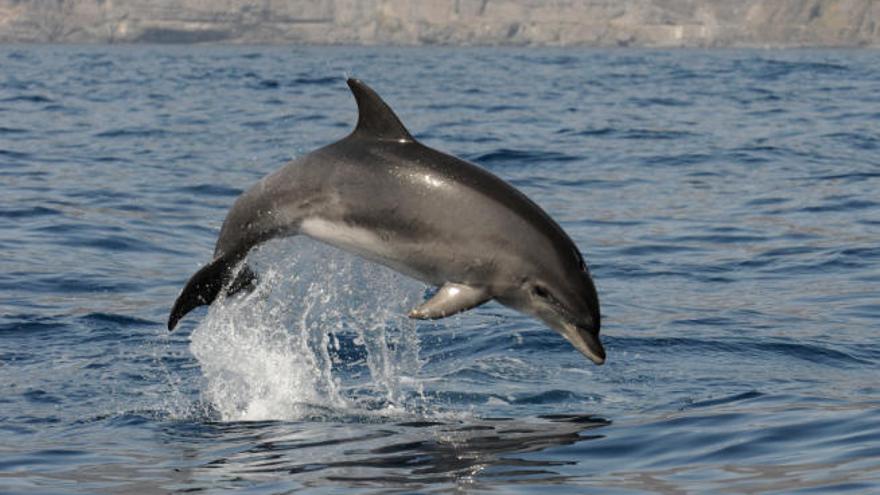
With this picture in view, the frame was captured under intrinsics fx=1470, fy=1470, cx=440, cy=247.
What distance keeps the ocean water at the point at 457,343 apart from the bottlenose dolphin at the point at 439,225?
0.68 m

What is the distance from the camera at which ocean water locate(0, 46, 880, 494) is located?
6273 mm

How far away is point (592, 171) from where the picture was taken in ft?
59.3

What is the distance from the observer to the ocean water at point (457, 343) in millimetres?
6273

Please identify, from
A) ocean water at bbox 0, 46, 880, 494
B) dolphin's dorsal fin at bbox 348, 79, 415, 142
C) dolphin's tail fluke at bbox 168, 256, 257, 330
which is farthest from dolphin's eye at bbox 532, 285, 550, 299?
dolphin's tail fluke at bbox 168, 256, 257, 330

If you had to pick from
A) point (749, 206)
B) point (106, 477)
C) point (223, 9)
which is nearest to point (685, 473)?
point (106, 477)

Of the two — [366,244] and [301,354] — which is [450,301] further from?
[301,354]

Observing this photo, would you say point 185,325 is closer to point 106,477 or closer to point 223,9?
point 106,477

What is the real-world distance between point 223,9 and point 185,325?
190m

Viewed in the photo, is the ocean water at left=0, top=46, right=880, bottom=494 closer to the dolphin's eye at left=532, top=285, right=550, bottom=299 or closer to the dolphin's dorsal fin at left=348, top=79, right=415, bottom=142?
the dolphin's eye at left=532, top=285, right=550, bottom=299

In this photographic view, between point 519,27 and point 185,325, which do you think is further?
point 519,27

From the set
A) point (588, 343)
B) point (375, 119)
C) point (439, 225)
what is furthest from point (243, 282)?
point (588, 343)

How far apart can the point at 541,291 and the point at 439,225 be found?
0.54 m

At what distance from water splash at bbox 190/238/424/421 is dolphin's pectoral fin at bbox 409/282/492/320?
1424mm

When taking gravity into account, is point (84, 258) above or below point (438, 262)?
below
